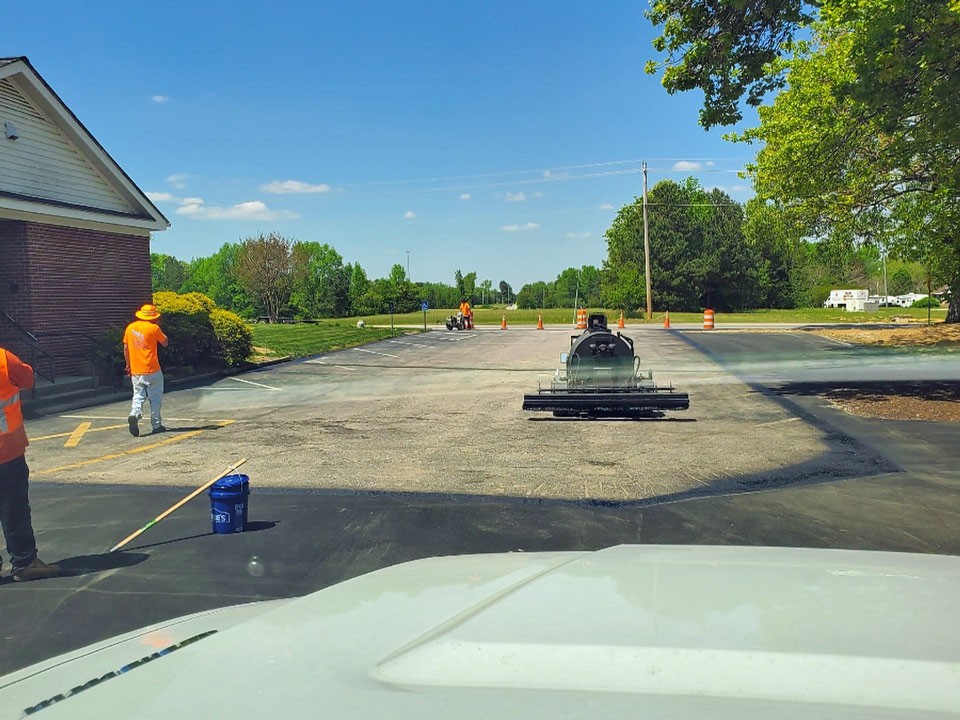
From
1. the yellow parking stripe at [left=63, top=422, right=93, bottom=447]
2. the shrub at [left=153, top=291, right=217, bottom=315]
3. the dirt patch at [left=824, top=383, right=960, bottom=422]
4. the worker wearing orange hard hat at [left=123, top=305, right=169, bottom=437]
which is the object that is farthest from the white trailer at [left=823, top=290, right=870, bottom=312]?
the yellow parking stripe at [left=63, top=422, right=93, bottom=447]

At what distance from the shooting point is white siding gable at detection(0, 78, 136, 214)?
1691cm

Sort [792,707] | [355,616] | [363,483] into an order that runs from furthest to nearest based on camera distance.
→ [363,483] < [355,616] < [792,707]

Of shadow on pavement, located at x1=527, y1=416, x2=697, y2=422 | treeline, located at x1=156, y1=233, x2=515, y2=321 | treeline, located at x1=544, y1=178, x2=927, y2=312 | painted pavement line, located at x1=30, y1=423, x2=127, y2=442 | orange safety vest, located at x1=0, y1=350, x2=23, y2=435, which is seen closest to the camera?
orange safety vest, located at x1=0, y1=350, x2=23, y2=435

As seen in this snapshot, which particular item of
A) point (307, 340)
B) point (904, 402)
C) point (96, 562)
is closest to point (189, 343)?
point (307, 340)

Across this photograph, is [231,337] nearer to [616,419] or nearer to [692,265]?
[616,419]

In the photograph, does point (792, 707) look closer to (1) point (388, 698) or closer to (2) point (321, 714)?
(1) point (388, 698)

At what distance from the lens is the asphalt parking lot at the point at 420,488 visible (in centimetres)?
529

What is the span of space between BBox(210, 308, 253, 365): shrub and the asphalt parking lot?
201 inches

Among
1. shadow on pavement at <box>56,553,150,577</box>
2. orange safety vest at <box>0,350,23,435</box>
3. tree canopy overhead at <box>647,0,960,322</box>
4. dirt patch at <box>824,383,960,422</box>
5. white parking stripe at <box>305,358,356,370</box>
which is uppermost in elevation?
tree canopy overhead at <box>647,0,960,322</box>

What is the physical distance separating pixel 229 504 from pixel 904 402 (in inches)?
453

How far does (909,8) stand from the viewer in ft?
32.0

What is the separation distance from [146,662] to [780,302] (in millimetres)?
87486

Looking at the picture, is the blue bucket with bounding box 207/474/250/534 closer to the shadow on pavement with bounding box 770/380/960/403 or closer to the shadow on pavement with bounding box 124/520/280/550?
the shadow on pavement with bounding box 124/520/280/550

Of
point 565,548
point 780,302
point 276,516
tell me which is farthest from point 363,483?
point 780,302
